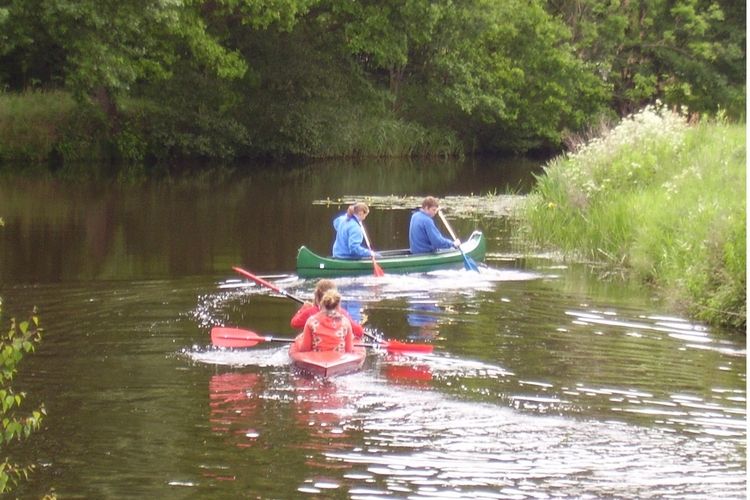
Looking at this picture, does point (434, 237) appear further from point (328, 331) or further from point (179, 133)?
point (179, 133)

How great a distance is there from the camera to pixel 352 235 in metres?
16.9

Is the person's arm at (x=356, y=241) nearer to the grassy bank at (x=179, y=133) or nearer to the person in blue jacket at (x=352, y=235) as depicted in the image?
the person in blue jacket at (x=352, y=235)

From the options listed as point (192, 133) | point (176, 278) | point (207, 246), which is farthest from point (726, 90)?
point (176, 278)

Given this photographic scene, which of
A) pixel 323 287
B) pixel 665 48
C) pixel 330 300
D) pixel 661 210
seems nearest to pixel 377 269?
pixel 661 210

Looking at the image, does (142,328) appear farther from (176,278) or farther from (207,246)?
(207,246)

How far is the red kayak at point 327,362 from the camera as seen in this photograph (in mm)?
10867

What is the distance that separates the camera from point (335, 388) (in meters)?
10.6

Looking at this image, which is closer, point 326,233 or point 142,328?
point 142,328

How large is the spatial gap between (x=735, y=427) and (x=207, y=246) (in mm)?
12296

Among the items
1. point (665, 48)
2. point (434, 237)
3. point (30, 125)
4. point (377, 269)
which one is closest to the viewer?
point (377, 269)

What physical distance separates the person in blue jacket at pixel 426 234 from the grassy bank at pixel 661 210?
2.40 metres

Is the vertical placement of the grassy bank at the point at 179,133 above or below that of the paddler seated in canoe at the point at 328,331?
above

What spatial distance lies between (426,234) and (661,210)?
128 inches

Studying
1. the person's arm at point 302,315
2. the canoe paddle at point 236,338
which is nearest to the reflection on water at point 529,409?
the canoe paddle at point 236,338
